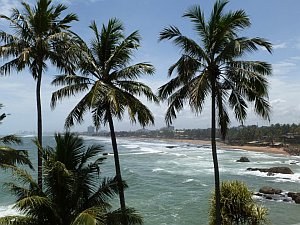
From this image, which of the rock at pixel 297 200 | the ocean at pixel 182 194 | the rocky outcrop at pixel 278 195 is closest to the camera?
the ocean at pixel 182 194

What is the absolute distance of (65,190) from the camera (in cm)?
1022

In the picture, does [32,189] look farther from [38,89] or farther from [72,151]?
[38,89]

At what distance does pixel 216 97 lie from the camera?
12695 millimetres

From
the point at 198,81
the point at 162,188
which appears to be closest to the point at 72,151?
the point at 198,81

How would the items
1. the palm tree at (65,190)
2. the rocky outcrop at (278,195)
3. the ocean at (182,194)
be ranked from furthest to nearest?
the rocky outcrop at (278,195), the ocean at (182,194), the palm tree at (65,190)

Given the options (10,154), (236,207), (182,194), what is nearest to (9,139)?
(10,154)

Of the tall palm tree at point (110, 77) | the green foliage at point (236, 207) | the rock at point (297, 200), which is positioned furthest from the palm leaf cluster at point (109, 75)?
the rock at point (297, 200)

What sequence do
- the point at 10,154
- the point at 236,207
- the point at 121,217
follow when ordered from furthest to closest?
the point at 236,207
the point at 10,154
the point at 121,217

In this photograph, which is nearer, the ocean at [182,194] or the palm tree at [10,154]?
the palm tree at [10,154]

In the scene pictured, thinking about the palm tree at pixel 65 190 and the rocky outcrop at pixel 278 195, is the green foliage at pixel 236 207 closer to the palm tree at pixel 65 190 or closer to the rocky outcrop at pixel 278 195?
the palm tree at pixel 65 190

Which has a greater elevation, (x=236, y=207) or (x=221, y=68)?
(x=221, y=68)

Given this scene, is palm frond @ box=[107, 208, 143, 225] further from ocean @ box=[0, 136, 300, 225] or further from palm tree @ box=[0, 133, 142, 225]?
ocean @ box=[0, 136, 300, 225]

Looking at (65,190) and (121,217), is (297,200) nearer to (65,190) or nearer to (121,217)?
(121,217)

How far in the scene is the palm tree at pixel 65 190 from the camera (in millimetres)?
9844
